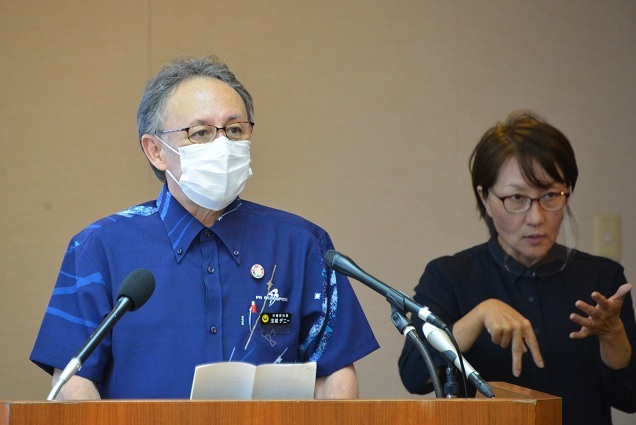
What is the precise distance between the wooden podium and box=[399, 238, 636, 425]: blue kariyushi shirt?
1072 millimetres

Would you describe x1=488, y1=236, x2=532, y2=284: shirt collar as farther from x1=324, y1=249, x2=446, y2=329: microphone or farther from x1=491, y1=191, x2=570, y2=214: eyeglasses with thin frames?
x1=324, y1=249, x2=446, y2=329: microphone

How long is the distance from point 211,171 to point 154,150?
0.75 feet

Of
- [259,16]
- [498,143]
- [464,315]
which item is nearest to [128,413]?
[464,315]

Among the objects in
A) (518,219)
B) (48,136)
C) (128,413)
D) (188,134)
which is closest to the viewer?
(128,413)

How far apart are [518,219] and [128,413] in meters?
1.66

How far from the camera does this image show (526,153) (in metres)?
2.96

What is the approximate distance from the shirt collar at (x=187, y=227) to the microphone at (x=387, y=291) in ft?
1.65

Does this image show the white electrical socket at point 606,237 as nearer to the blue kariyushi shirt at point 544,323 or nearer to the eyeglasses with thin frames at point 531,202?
the blue kariyushi shirt at point 544,323

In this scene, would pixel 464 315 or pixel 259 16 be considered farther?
pixel 259 16

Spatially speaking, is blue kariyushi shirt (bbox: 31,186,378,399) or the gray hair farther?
the gray hair

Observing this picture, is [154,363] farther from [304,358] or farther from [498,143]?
[498,143]

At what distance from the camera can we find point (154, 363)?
2.33m

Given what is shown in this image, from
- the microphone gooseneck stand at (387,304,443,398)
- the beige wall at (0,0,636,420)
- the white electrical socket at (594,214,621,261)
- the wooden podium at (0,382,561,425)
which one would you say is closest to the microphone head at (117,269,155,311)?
the wooden podium at (0,382,561,425)

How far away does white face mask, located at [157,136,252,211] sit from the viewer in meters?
2.46
